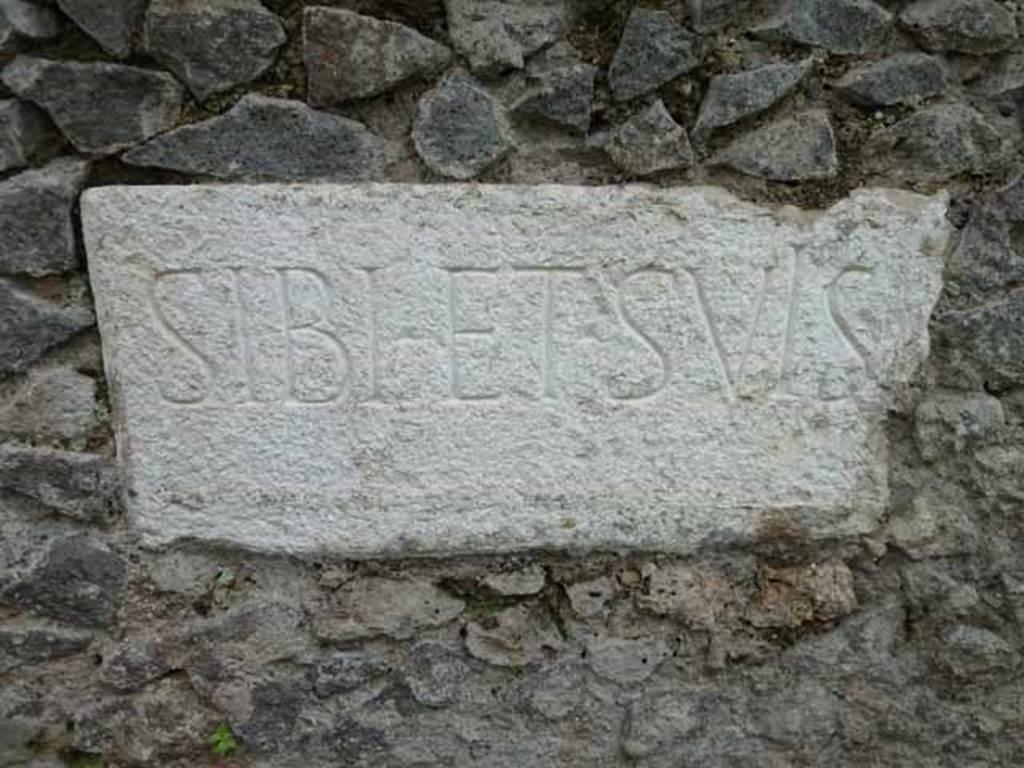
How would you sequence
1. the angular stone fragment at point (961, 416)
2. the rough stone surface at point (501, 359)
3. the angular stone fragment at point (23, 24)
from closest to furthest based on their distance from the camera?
the angular stone fragment at point (23, 24) < the rough stone surface at point (501, 359) < the angular stone fragment at point (961, 416)

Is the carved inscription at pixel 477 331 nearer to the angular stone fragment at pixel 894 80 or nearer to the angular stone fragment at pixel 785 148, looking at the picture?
the angular stone fragment at pixel 785 148

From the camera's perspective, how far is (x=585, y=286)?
1.54m

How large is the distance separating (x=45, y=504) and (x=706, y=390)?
1198mm

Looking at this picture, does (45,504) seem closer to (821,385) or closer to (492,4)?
(492,4)

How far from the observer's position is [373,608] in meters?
1.70

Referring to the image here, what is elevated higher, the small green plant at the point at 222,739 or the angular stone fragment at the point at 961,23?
the angular stone fragment at the point at 961,23

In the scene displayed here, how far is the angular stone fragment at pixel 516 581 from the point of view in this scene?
1.70m

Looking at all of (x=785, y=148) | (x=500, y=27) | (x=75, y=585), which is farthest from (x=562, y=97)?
(x=75, y=585)

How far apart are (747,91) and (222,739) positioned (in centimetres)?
154

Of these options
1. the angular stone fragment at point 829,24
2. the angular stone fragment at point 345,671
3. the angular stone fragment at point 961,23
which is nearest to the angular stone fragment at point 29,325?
the angular stone fragment at point 345,671

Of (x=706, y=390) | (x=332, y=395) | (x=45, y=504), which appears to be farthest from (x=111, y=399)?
(x=706, y=390)

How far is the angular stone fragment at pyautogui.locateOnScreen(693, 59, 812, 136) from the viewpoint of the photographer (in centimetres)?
148

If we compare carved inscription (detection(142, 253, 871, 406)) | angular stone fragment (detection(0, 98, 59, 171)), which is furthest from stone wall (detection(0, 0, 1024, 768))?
carved inscription (detection(142, 253, 871, 406))

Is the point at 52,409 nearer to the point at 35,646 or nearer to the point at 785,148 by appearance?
the point at 35,646
